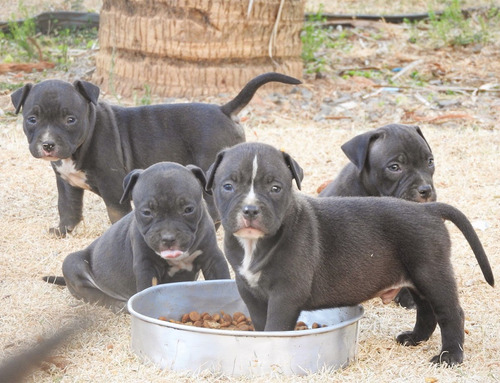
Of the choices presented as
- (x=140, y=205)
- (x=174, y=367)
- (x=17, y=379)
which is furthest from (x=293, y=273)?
(x=17, y=379)

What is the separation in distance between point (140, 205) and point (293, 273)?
1250 mm

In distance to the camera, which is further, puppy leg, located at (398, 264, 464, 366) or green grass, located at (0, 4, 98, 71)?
green grass, located at (0, 4, 98, 71)

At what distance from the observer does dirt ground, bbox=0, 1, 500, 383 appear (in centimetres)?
484

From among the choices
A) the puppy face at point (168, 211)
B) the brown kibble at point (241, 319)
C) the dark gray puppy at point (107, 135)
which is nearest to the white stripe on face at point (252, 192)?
the puppy face at point (168, 211)

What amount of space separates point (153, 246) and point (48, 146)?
216 cm

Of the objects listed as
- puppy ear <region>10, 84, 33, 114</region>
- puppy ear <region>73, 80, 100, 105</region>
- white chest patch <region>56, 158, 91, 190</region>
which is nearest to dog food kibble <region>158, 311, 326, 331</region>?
white chest patch <region>56, 158, 91, 190</region>

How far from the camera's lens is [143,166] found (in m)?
7.71

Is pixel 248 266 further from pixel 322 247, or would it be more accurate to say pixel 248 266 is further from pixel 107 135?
pixel 107 135

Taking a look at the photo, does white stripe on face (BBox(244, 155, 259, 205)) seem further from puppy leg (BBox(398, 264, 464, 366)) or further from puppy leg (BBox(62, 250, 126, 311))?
puppy leg (BBox(62, 250, 126, 311))

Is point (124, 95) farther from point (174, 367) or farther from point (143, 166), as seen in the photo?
point (174, 367)

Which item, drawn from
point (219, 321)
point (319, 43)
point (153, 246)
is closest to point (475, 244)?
point (219, 321)

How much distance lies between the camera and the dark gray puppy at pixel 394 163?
6.01 m

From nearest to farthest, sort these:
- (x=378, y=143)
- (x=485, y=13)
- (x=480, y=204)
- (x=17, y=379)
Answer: (x=17, y=379) < (x=378, y=143) < (x=480, y=204) < (x=485, y=13)

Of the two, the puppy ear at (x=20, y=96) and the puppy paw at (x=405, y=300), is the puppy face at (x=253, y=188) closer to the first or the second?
the puppy paw at (x=405, y=300)
